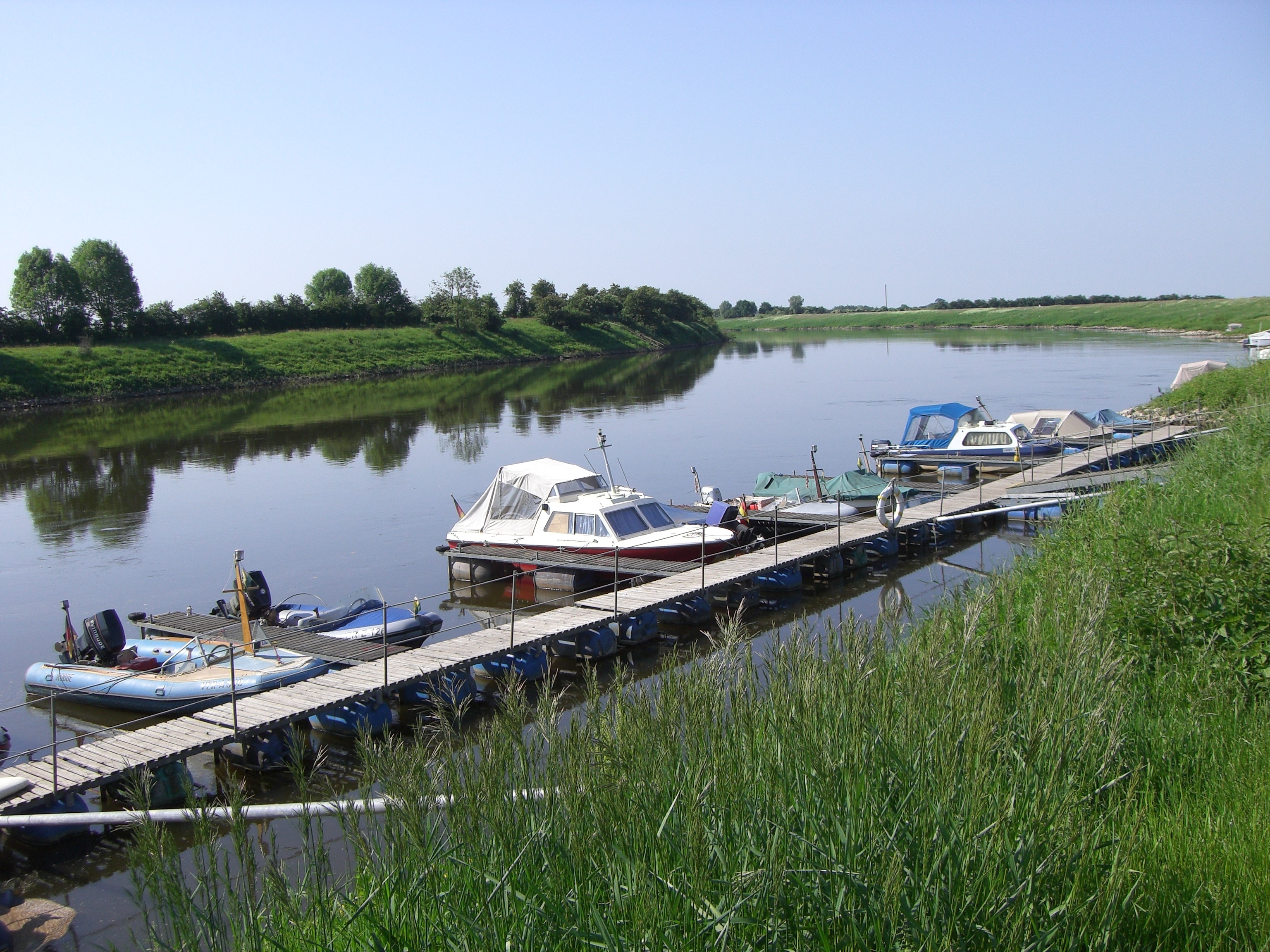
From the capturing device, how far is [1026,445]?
3194cm

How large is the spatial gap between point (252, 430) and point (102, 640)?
121ft

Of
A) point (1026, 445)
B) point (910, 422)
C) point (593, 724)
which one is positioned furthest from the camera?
point (910, 422)

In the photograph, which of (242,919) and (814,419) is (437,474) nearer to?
(814,419)

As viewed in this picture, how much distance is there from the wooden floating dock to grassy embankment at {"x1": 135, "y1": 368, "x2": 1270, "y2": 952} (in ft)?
16.9

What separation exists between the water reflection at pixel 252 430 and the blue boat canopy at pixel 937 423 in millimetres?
17220

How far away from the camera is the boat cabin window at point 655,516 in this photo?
21.3 m

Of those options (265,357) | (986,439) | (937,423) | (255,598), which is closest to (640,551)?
(255,598)

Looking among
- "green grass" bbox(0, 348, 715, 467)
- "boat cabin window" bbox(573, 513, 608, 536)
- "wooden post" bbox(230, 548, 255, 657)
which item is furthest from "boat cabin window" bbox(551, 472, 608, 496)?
"green grass" bbox(0, 348, 715, 467)

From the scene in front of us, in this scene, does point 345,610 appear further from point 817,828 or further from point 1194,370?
point 1194,370

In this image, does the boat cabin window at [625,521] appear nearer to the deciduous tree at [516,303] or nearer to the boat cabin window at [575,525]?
the boat cabin window at [575,525]

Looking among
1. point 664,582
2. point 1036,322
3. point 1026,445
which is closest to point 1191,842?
point 664,582

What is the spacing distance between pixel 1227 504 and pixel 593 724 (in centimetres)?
984

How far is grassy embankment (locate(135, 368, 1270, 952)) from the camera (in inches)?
163

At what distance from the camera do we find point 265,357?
7800cm
